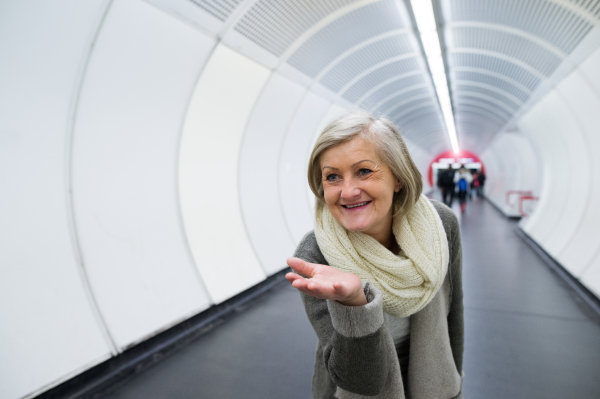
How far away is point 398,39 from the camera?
289 inches

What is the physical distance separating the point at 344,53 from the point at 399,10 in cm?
141

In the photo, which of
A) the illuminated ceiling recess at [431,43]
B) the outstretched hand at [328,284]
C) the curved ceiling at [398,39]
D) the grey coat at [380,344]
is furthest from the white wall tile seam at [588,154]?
the outstretched hand at [328,284]

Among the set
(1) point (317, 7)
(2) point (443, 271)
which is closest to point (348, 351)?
(2) point (443, 271)

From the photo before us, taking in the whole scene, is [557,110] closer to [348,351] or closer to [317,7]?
[317,7]

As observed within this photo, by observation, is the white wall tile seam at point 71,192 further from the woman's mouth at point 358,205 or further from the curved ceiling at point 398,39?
the woman's mouth at point 358,205

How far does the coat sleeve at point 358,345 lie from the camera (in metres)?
1.20

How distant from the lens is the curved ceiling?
15.9 ft

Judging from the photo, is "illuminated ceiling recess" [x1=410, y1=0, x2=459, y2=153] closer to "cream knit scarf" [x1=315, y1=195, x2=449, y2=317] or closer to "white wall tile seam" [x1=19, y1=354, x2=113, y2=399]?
"cream knit scarf" [x1=315, y1=195, x2=449, y2=317]

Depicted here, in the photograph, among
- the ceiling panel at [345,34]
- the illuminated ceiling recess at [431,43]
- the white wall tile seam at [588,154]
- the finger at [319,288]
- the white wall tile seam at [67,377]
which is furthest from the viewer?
the white wall tile seam at [588,154]

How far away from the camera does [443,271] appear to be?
1680 mm

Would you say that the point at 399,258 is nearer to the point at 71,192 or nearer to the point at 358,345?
the point at 358,345

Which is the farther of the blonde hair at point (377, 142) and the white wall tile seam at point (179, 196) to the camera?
the white wall tile seam at point (179, 196)

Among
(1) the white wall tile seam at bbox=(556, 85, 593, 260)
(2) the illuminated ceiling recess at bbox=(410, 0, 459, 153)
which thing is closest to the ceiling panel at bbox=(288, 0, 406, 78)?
(2) the illuminated ceiling recess at bbox=(410, 0, 459, 153)

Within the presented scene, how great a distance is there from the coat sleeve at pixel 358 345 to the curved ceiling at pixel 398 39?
8.05ft
